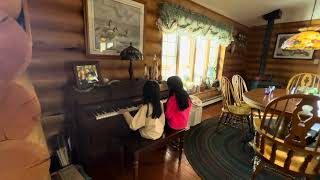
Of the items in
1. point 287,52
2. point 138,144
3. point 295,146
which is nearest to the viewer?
point 295,146

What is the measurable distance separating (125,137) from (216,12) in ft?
11.0

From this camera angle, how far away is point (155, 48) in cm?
271

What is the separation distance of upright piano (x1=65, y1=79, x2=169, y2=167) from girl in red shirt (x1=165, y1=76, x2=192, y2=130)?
1.21 ft

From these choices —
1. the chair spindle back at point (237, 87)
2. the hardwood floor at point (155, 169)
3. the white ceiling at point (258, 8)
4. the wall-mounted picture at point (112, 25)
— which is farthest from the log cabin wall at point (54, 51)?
the white ceiling at point (258, 8)

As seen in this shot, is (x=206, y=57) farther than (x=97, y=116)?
Yes

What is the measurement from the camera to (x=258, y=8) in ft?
12.3

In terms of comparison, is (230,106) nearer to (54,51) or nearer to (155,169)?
(155,169)

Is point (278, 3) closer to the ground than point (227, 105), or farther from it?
farther from it

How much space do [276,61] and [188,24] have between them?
345 cm

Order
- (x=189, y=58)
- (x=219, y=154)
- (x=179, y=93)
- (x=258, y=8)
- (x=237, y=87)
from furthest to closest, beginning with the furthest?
(x=258, y=8) → (x=189, y=58) → (x=237, y=87) → (x=219, y=154) → (x=179, y=93)

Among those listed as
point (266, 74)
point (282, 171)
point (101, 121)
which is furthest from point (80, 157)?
point (266, 74)

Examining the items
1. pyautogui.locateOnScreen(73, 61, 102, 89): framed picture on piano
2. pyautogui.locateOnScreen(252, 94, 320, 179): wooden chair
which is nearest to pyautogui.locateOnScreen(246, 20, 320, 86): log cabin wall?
pyautogui.locateOnScreen(252, 94, 320, 179): wooden chair

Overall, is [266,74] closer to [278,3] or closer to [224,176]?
[278,3]

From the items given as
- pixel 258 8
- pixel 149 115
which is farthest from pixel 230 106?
pixel 258 8
